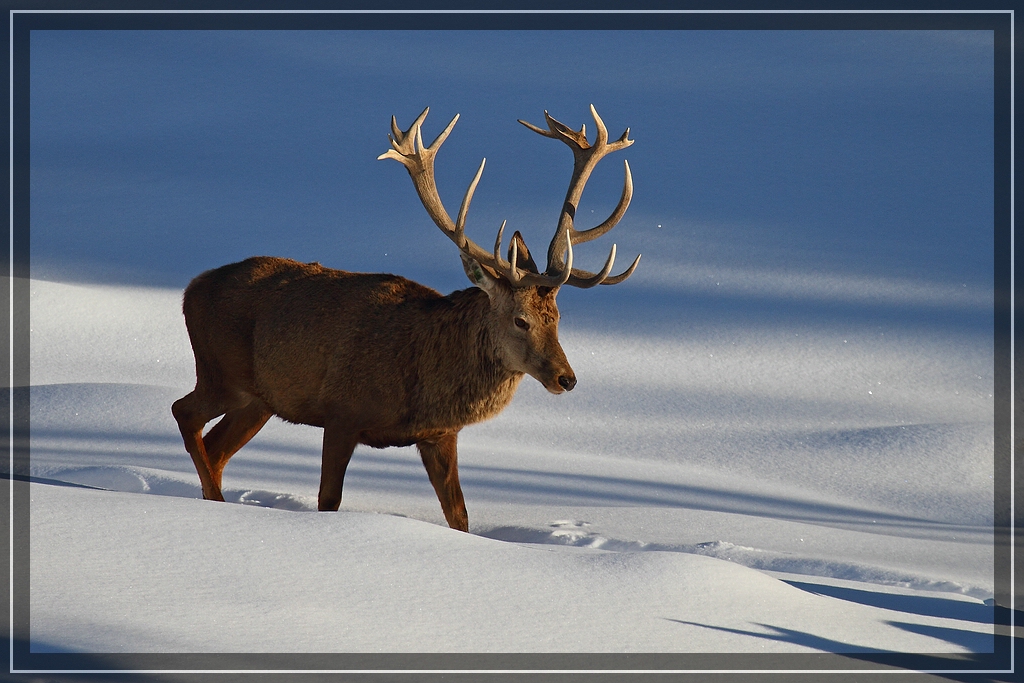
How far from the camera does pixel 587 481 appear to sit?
8.17 meters

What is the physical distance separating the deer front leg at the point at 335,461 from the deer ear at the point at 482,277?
3.23 feet

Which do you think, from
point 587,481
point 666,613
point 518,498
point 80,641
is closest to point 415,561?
point 666,613

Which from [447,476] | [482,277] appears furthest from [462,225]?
[447,476]

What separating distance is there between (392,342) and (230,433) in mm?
1369

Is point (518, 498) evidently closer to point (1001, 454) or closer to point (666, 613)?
point (666, 613)

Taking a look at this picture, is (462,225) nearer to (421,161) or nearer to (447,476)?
(421,161)

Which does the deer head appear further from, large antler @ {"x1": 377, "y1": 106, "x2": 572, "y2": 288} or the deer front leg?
the deer front leg

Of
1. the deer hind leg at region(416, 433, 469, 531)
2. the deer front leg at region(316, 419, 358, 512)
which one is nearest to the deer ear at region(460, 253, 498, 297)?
the deer hind leg at region(416, 433, 469, 531)

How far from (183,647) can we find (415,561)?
3.74ft

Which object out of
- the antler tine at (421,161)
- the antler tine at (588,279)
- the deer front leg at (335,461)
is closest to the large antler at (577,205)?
the antler tine at (588,279)

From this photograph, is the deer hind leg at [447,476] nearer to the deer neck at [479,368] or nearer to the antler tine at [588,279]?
the deer neck at [479,368]

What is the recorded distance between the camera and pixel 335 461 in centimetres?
612

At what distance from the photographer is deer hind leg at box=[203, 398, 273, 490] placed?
6965 mm

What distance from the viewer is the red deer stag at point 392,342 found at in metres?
6.06
